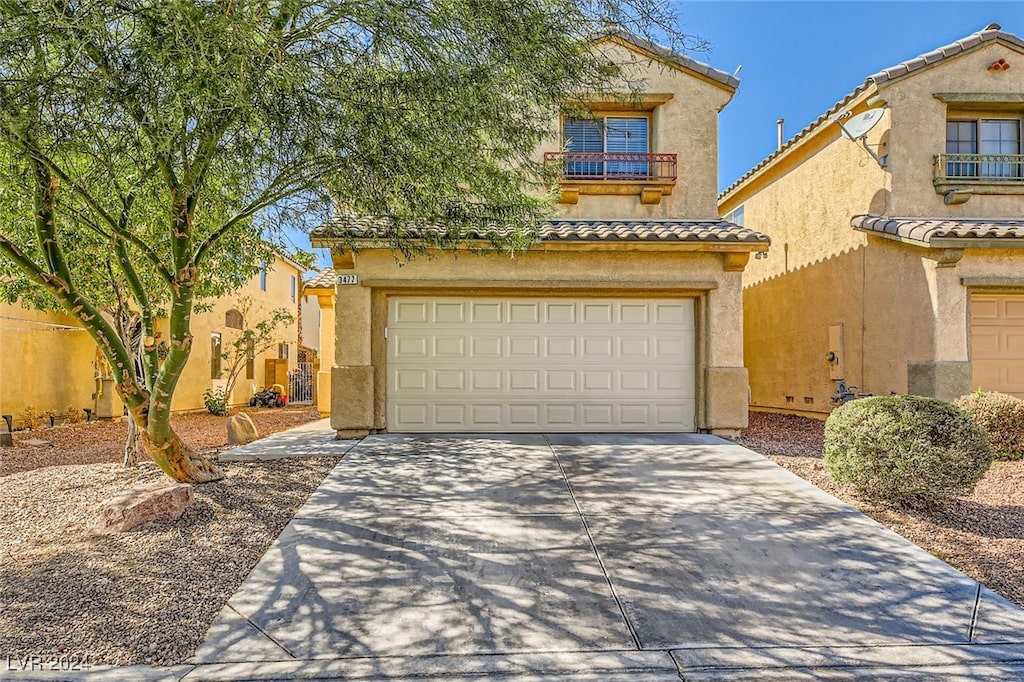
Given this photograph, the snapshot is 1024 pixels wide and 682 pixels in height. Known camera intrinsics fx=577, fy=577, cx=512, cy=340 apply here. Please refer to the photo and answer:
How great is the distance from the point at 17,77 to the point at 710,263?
870 centimetres

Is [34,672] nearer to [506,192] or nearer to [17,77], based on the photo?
[17,77]

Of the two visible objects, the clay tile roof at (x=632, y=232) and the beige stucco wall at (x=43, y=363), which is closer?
the clay tile roof at (x=632, y=232)

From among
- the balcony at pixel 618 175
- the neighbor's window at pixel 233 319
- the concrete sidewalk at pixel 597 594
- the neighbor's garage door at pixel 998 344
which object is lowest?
the concrete sidewalk at pixel 597 594

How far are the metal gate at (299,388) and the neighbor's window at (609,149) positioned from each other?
14556 millimetres

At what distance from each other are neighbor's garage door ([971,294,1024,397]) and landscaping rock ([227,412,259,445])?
42.3 feet

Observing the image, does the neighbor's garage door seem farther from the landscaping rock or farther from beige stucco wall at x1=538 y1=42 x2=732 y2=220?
the landscaping rock

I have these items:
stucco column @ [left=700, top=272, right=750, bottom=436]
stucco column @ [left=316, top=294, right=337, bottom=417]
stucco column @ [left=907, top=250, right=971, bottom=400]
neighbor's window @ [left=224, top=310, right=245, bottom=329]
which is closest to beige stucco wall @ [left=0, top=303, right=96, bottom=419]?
neighbor's window @ [left=224, top=310, right=245, bottom=329]

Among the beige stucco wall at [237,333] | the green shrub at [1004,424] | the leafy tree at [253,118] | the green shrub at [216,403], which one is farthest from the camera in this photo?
the beige stucco wall at [237,333]

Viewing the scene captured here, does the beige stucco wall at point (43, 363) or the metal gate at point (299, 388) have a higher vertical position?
the beige stucco wall at point (43, 363)

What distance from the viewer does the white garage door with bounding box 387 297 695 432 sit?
31.5ft

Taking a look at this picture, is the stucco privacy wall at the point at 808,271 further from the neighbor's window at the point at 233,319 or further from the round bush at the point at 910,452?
the neighbor's window at the point at 233,319

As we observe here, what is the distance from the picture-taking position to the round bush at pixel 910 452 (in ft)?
18.1

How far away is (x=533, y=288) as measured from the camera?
31.1 ft

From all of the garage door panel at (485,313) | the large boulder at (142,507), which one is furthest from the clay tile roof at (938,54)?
the large boulder at (142,507)
